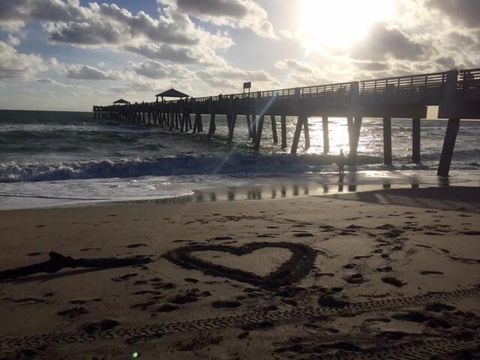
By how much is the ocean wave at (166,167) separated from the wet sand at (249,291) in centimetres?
1108

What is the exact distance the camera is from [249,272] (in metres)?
5.18

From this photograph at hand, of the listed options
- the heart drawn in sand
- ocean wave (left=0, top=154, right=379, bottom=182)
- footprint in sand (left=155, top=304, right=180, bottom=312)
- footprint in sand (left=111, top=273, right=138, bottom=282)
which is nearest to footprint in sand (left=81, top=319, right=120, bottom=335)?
footprint in sand (left=155, top=304, right=180, bottom=312)

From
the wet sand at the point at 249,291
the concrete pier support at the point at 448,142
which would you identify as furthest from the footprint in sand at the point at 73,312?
the concrete pier support at the point at 448,142

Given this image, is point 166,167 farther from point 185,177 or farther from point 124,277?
point 124,277

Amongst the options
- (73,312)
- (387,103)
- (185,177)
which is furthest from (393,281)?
(387,103)

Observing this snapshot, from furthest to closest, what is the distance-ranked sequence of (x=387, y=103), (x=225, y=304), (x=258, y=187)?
(x=387, y=103) → (x=258, y=187) → (x=225, y=304)

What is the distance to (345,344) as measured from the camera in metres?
3.44

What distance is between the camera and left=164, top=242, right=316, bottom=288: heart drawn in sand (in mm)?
4949

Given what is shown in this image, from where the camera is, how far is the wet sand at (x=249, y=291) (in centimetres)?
347

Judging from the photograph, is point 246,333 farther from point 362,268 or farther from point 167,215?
point 167,215

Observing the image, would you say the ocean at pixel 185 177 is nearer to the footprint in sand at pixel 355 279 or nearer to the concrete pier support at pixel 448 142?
the concrete pier support at pixel 448 142

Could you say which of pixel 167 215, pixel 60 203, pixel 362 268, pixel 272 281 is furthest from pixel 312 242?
pixel 60 203

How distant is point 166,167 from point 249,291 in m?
18.7

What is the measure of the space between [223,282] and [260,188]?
33.4ft
